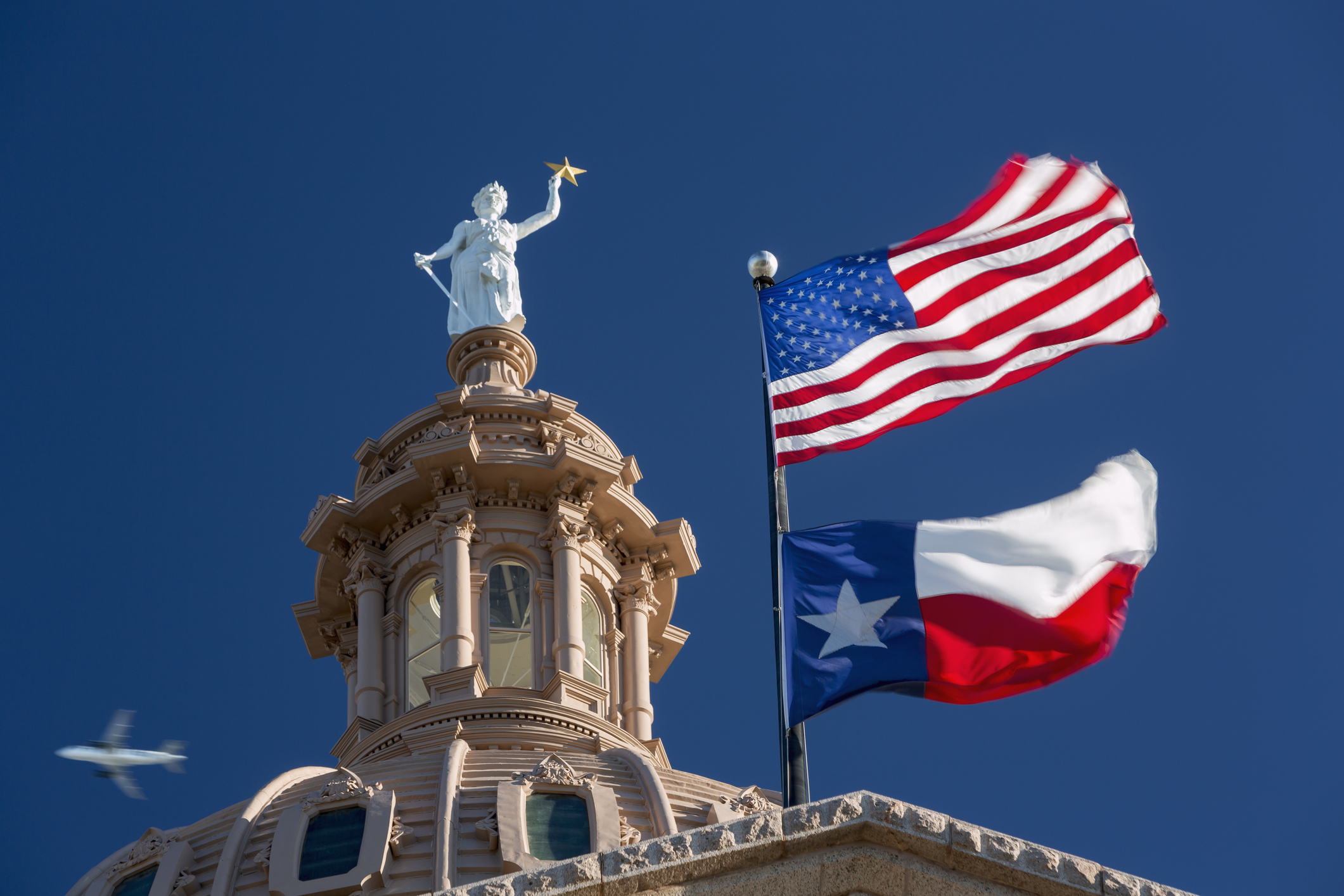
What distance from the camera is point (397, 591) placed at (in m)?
56.0

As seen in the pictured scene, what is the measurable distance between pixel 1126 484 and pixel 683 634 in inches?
1407

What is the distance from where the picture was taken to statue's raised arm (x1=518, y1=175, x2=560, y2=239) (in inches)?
2510

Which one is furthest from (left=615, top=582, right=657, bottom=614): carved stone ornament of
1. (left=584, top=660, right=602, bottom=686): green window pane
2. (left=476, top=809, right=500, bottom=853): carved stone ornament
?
(left=476, top=809, right=500, bottom=853): carved stone ornament

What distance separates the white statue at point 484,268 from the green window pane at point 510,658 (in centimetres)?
972

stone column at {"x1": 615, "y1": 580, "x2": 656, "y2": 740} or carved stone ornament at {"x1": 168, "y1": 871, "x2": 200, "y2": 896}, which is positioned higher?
stone column at {"x1": 615, "y1": 580, "x2": 656, "y2": 740}

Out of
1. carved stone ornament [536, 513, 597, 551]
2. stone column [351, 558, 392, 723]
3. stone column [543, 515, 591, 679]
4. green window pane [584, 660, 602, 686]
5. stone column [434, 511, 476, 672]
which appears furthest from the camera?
carved stone ornament [536, 513, 597, 551]

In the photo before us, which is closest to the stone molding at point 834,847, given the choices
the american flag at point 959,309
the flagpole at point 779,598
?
the flagpole at point 779,598

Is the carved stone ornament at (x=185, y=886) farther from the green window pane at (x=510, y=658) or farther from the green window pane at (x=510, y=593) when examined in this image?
the green window pane at (x=510, y=593)

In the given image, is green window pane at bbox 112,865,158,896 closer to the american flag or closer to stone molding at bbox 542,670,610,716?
stone molding at bbox 542,670,610,716

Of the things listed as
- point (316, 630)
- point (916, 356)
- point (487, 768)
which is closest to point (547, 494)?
point (316, 630)

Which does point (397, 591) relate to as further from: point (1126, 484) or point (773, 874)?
point (773, 874)

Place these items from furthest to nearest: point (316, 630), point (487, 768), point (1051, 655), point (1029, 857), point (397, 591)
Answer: point (316, 630) → point (397, 591) → point (487, 768) → point (1051, 655) → point (1029, 857)

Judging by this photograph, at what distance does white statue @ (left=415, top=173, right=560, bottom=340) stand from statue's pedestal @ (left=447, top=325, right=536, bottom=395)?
559 mm

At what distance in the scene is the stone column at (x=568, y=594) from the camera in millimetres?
52000
